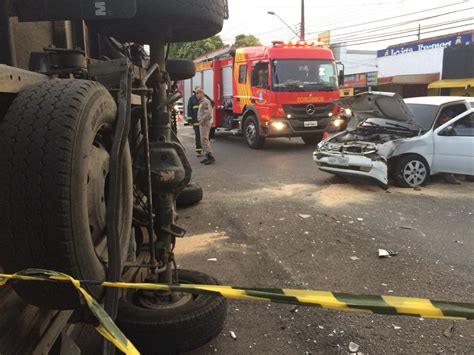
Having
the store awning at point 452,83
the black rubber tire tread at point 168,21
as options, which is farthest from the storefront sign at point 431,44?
the black rubber tire tread at point 168,21

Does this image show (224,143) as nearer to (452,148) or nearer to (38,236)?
(452,148)

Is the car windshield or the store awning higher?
the store awning

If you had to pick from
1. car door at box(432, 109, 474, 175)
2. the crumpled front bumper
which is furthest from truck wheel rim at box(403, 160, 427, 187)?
the crumpled front bumper

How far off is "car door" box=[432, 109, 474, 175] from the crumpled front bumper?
1317mm

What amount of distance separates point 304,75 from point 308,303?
39.7 ft

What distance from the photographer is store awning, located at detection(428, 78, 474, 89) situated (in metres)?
24.6

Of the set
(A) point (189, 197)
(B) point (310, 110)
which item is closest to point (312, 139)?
(B) point (310, 110)

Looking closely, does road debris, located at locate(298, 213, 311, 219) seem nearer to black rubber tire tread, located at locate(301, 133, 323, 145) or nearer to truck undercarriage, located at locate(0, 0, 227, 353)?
truck undercarriage, located at locate(0, 0, 227, 353)

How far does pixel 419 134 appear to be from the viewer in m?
8.59

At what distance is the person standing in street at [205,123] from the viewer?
11273 mm

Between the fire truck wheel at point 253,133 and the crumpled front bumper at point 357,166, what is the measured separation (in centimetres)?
504

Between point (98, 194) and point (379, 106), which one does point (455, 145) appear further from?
point (98, 194)

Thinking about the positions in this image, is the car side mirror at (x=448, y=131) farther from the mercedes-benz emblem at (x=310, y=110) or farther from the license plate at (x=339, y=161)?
the mercedes-benz emblem at (x=310, y=110)

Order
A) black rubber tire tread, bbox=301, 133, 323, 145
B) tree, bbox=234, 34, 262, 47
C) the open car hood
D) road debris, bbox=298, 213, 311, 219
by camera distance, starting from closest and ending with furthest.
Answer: road debris, bbox=298, 213, 311, 219, the open car hood, black rubber tire tread, bbox=301, 133, 323, 145, tree, bbox=234, 34, 262, 47
